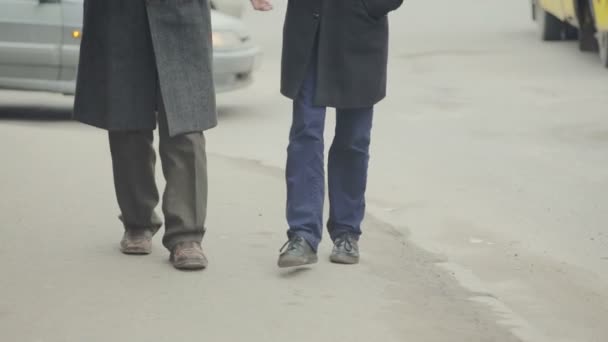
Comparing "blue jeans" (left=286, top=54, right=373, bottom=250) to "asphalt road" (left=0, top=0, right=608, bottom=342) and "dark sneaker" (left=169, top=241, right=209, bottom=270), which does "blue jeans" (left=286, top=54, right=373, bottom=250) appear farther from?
"dark sneaker" (left=169, top=241, right=209, bottom=270)

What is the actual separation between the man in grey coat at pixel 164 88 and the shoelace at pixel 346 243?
0.64 m

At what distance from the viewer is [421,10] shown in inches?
1131

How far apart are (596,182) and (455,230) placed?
2099 millimetres

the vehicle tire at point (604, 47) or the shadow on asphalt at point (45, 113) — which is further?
the vehicle tire at point (604, 47)

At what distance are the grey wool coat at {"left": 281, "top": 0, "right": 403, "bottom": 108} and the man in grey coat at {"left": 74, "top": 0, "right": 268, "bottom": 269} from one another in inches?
14.8

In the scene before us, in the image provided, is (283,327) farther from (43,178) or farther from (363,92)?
(43,178)

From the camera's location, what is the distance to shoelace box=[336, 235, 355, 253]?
A: 702 centimetres

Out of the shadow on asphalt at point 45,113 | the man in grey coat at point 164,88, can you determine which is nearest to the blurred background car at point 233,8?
the shadow on asphalt at point 45,113

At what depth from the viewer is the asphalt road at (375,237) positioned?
584 centimetres

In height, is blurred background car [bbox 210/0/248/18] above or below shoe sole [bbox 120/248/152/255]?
below

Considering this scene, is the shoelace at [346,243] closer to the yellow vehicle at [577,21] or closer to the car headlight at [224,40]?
the car headlight at [224,40]

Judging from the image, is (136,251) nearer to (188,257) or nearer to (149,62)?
(188,257)

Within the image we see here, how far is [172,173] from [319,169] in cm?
64

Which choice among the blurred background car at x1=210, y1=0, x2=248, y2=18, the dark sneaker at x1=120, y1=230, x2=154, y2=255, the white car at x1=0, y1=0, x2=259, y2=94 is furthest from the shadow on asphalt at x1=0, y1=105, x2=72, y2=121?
the blurred background car at x1=210, y1=0, x2=248, y2=18
